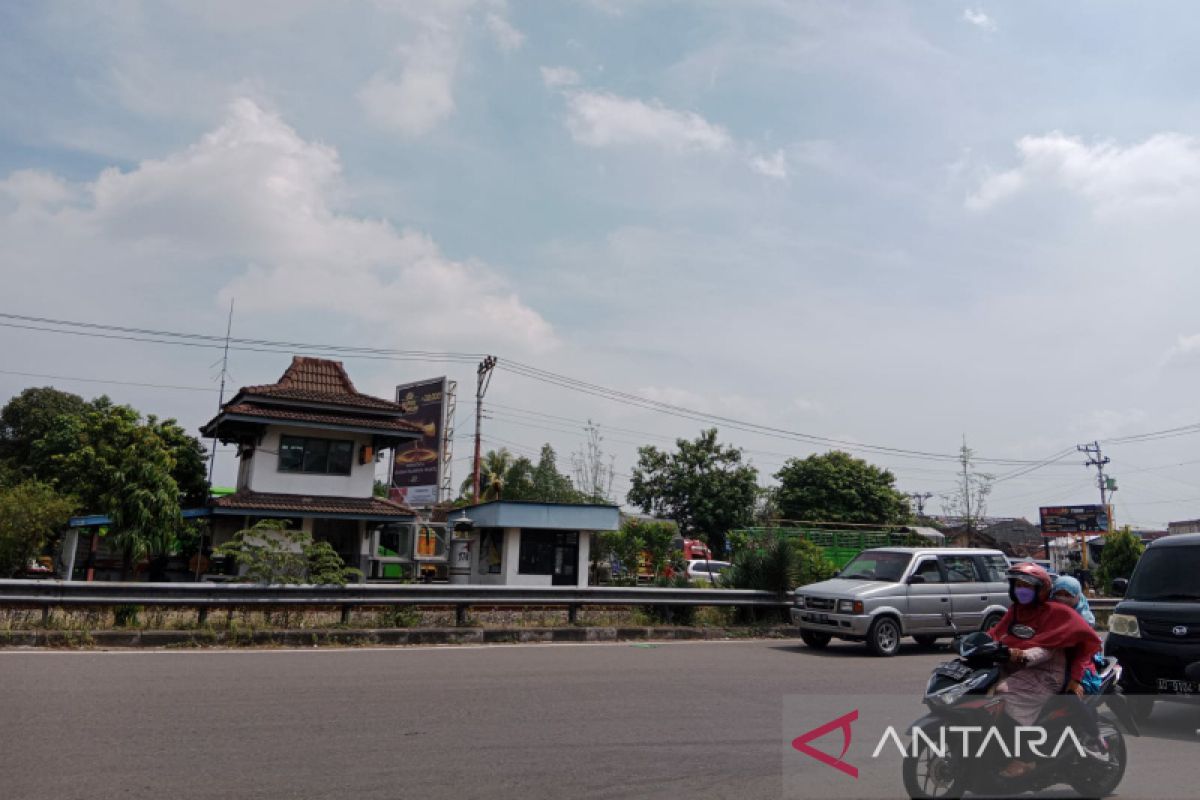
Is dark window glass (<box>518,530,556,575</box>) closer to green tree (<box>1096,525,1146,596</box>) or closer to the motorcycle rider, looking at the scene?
Result: green tree (<box>1096,525,1146,596</box>)

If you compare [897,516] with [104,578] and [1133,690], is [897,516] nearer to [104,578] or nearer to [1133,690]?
[104,578]

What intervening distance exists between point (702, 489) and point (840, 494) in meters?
9.74

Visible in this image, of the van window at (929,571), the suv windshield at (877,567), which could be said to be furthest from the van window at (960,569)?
the suv windshield at (877,567)

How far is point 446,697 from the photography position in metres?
9.08

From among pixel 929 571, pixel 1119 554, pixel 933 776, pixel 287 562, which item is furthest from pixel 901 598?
pixel 1119 554

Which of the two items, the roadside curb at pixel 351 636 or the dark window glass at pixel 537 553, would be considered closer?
the roadside curb at pixel 351 636

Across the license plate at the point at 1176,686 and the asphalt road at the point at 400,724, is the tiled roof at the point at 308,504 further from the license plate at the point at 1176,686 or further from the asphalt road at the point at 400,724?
the license plate at the point at 1176,686

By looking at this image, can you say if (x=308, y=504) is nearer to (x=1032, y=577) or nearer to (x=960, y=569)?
(x=960, y=569)

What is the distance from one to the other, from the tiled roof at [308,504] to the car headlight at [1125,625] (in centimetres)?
2389

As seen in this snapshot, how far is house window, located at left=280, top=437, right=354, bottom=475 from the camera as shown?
29.8m

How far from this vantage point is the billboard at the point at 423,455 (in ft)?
146

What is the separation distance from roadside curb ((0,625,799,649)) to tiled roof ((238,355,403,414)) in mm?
17373

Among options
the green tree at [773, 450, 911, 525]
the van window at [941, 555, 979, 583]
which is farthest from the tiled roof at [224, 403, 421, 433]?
the green tree at [773, 450, 911, 525]

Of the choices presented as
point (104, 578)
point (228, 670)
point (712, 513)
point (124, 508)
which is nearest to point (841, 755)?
point (228, 670)
